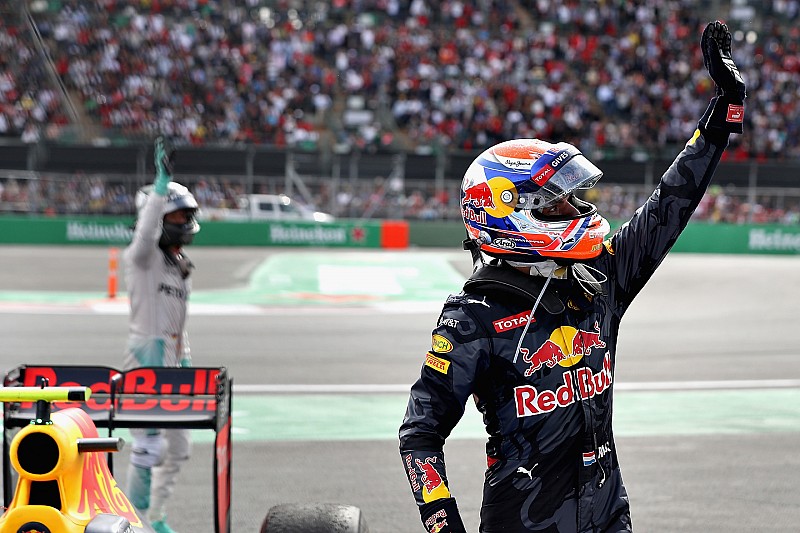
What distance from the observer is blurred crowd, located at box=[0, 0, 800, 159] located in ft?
109

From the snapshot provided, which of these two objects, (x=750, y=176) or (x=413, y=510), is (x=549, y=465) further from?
(x=750, y=176)

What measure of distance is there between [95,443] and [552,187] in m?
1.51

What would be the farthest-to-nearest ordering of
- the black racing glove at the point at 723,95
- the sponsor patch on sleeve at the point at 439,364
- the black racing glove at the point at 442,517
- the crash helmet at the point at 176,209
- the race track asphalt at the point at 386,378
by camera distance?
the race track asphalt at the point at 386,378 < the crash helmet at the point at 176,209 < the black racing glove at the point at 723,95 < the sponsor patch on sleeve at the point at 439,364 < the black racing glove at the point at 442,517

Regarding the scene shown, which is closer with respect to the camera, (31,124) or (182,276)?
(182,276)

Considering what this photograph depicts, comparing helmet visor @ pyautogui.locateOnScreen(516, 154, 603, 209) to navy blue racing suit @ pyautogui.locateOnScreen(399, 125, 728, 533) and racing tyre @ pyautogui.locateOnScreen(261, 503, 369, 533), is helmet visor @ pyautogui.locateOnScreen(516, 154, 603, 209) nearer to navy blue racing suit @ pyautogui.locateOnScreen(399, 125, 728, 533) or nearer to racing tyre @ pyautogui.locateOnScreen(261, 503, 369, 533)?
navy blue racing suit @ pyautogui.locateOnScreen(399, 125, 728, 533)

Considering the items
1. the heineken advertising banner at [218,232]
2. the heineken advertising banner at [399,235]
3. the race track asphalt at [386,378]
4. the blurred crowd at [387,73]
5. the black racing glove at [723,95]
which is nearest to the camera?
the black racing glove at [723,95]

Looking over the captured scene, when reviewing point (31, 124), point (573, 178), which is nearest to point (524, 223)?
point (573, 178)

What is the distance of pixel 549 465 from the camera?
3.10 m

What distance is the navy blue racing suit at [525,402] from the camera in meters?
3.05

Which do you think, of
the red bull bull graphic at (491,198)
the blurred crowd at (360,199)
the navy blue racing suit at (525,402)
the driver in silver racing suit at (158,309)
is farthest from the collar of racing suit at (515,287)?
the blurred crowd at (360,199)

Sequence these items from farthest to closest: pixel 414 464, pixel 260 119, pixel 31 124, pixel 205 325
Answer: pixel 260 119 < pixel 31 124 < pixel 205 325 < pixel 414 464

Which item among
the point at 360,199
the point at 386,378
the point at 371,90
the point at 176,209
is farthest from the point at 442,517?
the point at 371,90

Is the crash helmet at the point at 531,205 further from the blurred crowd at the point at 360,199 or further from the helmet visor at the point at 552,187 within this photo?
the blurred crowd at the point at 360,199

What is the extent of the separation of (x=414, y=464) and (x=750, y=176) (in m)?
31.5
